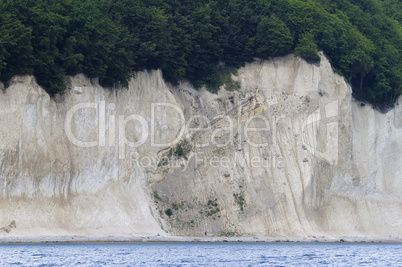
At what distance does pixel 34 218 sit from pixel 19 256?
9861mm

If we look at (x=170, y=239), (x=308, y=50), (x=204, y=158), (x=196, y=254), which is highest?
(x=308, y=50)

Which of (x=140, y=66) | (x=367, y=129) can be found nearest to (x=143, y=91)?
(x=140, y=66)

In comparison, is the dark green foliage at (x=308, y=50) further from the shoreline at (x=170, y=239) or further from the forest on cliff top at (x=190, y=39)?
the shoreline at (x=170, y=239)

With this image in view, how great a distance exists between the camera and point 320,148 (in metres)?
76.7

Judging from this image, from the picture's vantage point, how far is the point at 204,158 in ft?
241

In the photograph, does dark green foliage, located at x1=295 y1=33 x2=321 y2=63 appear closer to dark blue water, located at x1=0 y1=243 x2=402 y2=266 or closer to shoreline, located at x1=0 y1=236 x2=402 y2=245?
shoreline, located at x1=0 y1=236 x2=402 y2=245

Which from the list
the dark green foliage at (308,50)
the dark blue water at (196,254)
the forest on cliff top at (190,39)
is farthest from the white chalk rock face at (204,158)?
the dark blue water at (196,254)

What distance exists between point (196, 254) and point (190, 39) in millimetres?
21495

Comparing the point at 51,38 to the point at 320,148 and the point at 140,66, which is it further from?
the point at 320,148

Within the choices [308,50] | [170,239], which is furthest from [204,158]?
[308,50]

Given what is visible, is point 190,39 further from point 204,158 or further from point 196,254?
point 196,254

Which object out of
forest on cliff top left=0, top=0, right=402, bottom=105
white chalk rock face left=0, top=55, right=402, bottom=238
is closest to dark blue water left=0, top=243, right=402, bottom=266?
white chalk rock face left=0, top=55, right=402, bottom=238

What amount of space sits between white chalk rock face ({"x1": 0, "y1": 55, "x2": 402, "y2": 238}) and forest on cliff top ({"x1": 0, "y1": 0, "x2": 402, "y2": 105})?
3.68 ft

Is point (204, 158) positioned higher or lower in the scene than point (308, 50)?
lower
